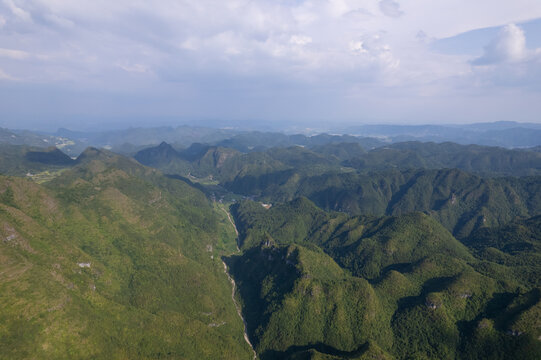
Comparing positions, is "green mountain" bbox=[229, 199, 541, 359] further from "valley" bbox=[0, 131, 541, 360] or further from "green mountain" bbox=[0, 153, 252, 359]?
"green mountain" bbox=[0, 153, 252, 359]

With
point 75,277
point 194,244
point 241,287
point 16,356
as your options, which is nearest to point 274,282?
point 241,287

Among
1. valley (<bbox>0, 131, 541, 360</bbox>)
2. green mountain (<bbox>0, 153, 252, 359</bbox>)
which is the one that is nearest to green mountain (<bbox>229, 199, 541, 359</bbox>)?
valley (<bbox>0, 131, 541, 360</bbox>)

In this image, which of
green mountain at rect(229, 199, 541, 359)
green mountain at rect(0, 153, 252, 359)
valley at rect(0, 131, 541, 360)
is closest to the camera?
green mountain at rect(0, 153, 252, 359)

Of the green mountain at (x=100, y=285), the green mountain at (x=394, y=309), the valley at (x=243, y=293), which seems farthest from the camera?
the green mountain at (x=394, y=309)

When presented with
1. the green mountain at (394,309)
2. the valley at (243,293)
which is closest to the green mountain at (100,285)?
the valley at (243,293)

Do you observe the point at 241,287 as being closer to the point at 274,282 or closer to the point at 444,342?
the point at 274,282

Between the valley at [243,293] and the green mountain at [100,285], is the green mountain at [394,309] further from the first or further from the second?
the green mountain at [100,285]

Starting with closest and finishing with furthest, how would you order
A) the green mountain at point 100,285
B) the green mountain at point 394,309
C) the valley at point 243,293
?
1. the green mountain at point 100,285
2. the valley at point 243,293
3. the green mountain at point 394,309

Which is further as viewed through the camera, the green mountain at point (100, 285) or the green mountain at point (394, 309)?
the green mountain at point (394, 309)
